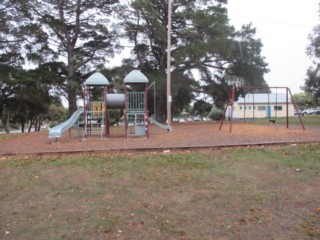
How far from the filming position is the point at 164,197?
5152 mm

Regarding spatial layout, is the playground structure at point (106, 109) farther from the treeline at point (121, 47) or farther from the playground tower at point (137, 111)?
the treeline at point (121, 47)

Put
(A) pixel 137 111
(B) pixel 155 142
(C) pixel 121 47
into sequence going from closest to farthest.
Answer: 1. (B) pixel 155 142
2. (A) pixel 137 111
3. (C) pixel 121 47

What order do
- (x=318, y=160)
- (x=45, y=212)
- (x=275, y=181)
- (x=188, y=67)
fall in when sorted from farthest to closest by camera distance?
(x=188, y=67)
(x=318, y=160)
(x=275, y=181)
(x=45, y=212)

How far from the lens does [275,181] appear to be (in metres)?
5.69

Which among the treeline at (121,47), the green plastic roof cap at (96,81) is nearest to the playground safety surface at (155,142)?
the green plastic roof cap at (96,81)

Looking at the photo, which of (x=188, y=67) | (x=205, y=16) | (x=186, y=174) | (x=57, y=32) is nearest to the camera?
(x=186, y=174)

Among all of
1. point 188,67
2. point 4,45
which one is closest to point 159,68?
point 188,67

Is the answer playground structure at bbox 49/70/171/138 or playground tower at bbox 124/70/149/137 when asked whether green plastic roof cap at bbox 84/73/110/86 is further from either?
playground tower at bbox 124/70/149/137

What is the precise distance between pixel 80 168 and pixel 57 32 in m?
19.3

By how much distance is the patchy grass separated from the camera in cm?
412

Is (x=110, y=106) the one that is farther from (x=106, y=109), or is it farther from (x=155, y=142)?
(x=155, y=142)

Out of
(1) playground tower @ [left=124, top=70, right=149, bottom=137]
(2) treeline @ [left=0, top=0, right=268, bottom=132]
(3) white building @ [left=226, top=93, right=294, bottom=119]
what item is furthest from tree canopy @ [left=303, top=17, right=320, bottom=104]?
(3) white building @ [left=226, top=93, right=294, bottom=119]

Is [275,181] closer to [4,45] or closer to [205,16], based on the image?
[205,16]

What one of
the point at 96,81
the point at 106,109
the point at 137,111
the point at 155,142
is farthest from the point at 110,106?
the point at 155,142
